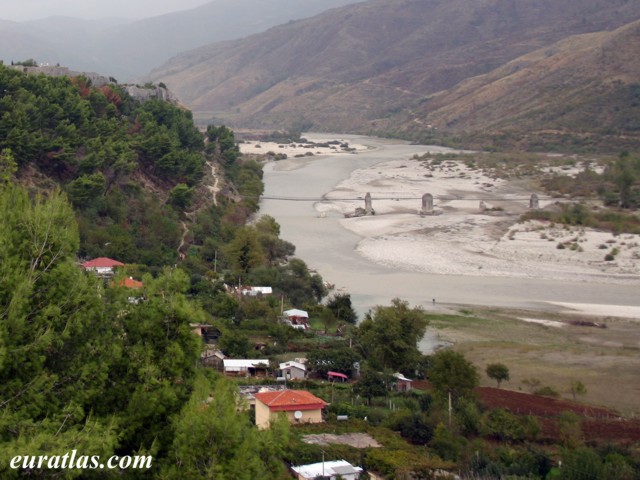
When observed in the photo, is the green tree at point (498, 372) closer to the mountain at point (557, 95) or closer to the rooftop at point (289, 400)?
the rooftop at point (289, 400)

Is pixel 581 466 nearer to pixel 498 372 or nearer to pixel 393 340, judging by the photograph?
pixel 498 372

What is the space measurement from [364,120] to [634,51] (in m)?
40.8

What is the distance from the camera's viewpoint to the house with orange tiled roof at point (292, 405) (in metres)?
14.9

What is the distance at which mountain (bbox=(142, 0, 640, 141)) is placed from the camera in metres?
126

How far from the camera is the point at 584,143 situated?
234 ft

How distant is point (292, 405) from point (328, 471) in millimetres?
2717

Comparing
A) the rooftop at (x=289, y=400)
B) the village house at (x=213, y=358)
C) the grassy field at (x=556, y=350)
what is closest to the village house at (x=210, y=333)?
the village house at (x=213, y=358)

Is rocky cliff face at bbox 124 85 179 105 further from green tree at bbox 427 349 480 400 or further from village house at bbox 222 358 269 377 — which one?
green tree at bbox 427 349 480 400

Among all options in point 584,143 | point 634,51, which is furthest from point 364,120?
point 584,143

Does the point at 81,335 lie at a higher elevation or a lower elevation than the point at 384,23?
lower

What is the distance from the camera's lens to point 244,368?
19.1 metres

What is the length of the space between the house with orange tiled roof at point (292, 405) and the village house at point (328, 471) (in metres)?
2.00

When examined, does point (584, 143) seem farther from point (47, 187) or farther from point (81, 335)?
point (81, 335)

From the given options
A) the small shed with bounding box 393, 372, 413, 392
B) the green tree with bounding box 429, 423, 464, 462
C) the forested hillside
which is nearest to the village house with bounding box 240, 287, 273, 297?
the small shed with bounding box 393, 372, 413, 392
